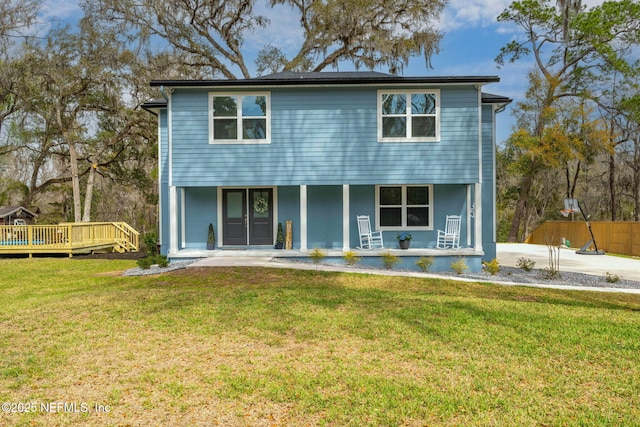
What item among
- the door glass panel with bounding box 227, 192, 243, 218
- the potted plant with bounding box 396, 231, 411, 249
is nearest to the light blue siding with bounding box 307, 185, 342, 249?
the potted plant with bounding box 396, 231, 411, 249

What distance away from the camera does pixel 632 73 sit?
21.8m

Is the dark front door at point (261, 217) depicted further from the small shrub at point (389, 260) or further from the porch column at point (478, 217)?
the porch column at point (478, 217)

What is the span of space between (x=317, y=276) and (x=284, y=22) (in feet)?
56.9

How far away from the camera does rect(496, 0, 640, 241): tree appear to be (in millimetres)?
21094

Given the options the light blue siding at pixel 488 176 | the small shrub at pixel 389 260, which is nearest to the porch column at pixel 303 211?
the small shrub at pixel 389 260

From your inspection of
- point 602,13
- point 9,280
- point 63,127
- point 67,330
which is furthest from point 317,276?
point 602,13

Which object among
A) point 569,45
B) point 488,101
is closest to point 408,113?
point 488,101

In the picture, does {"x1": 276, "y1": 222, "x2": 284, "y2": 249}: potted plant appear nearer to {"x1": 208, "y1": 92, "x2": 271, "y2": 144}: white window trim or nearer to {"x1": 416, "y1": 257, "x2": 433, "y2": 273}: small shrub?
{"x1": 208, "y1": 92, "x2": 271, "y2": 144}: white window trim

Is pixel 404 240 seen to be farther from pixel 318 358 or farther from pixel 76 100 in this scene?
pixel 76 100

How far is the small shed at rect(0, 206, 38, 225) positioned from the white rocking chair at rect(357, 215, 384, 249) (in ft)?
50.8

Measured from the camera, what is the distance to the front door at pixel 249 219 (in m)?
11.9

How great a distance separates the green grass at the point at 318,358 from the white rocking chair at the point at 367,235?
15.4 ft

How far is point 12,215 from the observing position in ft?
58.2

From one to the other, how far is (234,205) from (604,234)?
16846mm
